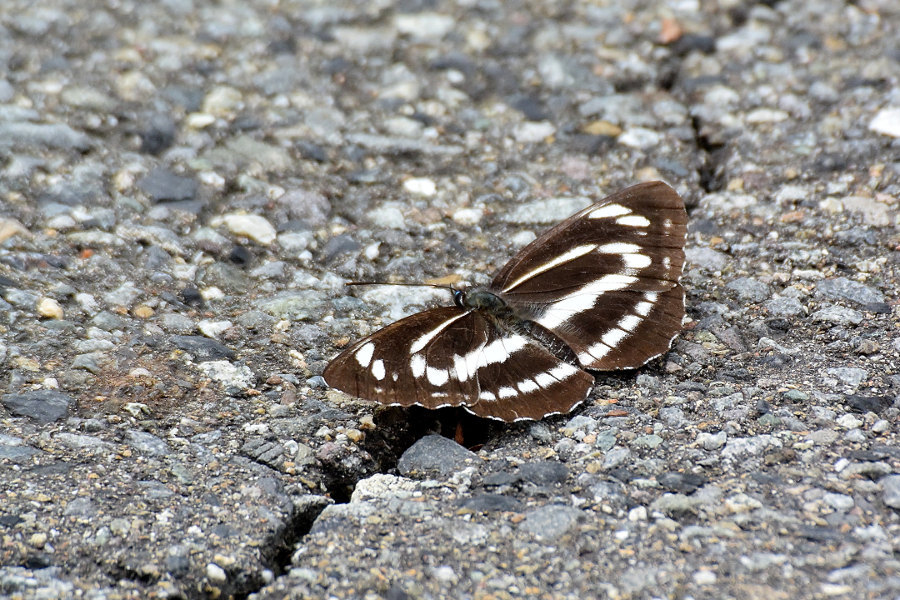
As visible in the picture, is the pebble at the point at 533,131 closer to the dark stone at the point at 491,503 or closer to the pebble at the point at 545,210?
the pebble at the point at 545,210

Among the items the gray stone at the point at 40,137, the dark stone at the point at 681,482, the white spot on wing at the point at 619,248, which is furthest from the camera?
the gray stone at the point at 40,137

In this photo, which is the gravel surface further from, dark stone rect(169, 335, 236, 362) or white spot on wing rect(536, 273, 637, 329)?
white spot on wing rect(536, 273, 637, 329)

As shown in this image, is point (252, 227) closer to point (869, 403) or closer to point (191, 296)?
point (191, 296)

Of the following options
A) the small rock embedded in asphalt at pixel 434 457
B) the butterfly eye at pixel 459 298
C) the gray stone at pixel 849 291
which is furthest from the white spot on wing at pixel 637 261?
the small rock embedded in asphalt at pixel 434 457

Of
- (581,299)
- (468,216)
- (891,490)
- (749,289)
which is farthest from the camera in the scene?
(468,216)

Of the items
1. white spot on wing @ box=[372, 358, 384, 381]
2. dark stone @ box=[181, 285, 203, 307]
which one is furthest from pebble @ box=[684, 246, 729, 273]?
dark stone @ box=[181, 285, 203, 307]

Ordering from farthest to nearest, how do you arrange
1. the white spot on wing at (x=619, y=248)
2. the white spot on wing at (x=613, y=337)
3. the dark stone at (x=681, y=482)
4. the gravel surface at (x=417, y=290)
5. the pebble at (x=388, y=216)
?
the pebble at (x=388, y=216) < the white spot on wing at (x=619, y=248) < the white spot on wing at (x=613, y=337) < the dark stone at (x=681, y=482) < the gravel surface at (x=417, y=290)

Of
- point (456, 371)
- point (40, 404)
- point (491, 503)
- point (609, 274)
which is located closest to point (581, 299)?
point (609, 274)
